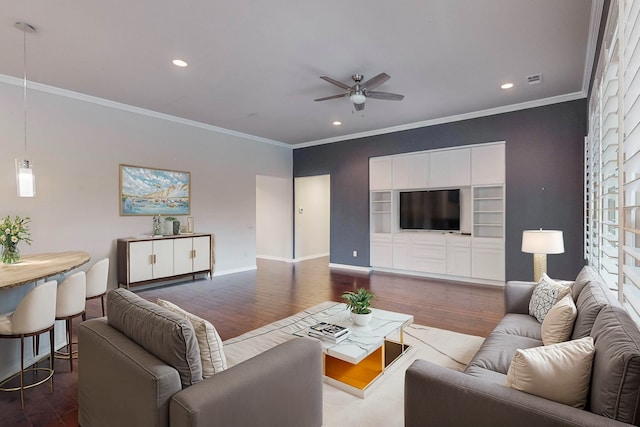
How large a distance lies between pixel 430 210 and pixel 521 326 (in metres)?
4.16

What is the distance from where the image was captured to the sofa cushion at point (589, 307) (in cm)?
177

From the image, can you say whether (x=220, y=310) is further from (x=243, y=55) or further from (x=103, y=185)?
(x=243, y=55)

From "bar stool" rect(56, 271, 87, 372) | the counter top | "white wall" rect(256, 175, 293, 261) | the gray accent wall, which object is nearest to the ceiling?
the gray accent wall

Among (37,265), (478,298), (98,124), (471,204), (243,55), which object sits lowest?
(478,298)

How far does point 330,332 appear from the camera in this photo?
2.58m

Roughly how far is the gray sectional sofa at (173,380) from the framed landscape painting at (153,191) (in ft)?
13.5

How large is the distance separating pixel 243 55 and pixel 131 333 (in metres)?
3.07

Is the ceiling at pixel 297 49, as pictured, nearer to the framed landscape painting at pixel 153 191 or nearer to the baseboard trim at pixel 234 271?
the framed landscape painting at pixel 153 191

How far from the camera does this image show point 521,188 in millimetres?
5457

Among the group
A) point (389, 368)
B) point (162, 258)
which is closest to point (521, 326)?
point (389, 368)

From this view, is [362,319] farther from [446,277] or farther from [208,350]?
[446,277]

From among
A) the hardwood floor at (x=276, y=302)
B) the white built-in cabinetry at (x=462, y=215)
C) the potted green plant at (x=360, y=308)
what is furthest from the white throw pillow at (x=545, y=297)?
the white built-in cabinetry at (x=462, y=215)

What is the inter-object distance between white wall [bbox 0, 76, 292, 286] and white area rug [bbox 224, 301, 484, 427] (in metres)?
3.26

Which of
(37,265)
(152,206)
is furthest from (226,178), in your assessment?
(37,265)
